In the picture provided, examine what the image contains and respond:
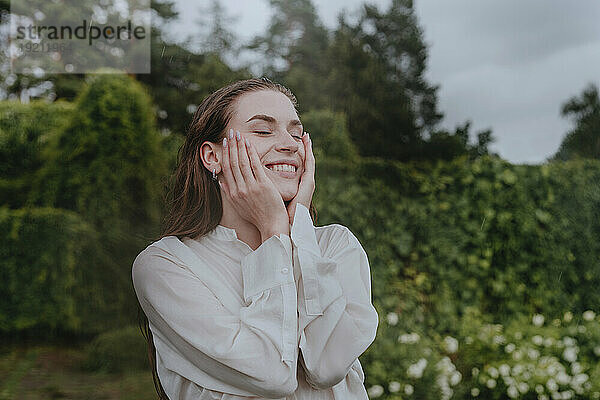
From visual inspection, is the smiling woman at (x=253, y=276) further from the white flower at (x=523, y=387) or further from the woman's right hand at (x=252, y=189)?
the white flower at (x=523, y=387)

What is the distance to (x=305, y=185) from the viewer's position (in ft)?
3.75

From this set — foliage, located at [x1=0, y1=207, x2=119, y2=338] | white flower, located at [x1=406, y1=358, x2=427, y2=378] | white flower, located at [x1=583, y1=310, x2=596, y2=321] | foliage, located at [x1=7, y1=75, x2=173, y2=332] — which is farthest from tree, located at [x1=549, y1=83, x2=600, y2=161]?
foliage, located at [x1=0, y1=207, x2=119, y2=338]

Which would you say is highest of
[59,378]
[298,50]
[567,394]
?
[298,50]

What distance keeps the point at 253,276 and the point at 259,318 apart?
9 centimetres

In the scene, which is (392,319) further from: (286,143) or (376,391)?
(286,143)

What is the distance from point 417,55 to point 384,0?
579mm

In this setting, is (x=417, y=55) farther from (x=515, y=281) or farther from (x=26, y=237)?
(x=26, y=237)

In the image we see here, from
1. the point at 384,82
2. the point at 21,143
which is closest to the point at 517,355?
the point at 384,82

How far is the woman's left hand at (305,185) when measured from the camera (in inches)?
44.2

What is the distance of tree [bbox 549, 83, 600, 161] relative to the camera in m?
4.74

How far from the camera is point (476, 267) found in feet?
14.4

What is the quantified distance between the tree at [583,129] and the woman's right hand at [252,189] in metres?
4.18

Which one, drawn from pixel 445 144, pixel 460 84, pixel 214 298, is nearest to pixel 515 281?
pixel 445 144

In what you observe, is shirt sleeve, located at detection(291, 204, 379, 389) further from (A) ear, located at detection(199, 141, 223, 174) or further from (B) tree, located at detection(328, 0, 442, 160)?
(B) tree, located at detection(328, 0, 442, 160)
